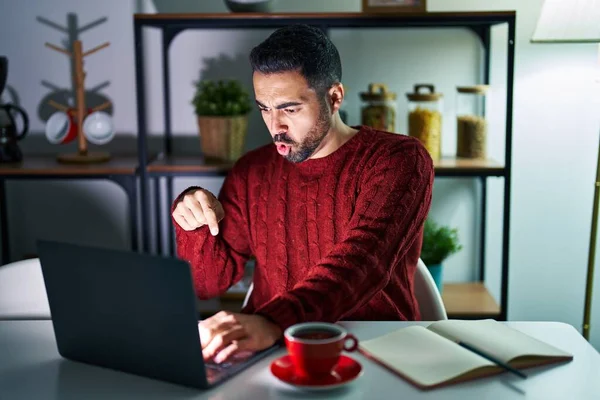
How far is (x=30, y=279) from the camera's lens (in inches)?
→ 75.6

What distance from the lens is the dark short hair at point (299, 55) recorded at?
1.76 meters

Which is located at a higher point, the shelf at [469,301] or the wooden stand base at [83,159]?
the wooden stand base at [83,159]

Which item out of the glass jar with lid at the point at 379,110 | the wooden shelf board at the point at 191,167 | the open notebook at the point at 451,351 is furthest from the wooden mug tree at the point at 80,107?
the open notebook at the point at 451,351

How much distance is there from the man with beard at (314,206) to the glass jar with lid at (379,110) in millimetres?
693

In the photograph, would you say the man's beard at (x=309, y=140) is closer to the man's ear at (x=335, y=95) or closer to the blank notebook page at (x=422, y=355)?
the man's ear at (x=335, y=95)

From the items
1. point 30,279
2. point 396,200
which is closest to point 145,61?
point 30,279

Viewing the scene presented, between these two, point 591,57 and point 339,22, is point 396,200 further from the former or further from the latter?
point 591,57

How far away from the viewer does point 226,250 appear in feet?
6.51

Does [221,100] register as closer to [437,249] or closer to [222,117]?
[222,117]

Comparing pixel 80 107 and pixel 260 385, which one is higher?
pixel 80 107

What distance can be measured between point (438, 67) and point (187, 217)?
1456 mm

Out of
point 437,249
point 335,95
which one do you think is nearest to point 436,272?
point 437,249

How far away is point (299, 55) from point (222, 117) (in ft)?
2.96

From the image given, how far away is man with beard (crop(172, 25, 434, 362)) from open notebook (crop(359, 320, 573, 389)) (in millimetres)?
130
